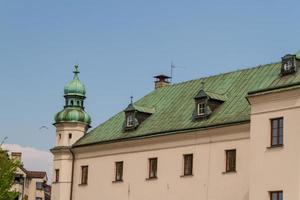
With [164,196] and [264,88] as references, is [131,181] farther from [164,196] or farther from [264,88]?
[264,88]

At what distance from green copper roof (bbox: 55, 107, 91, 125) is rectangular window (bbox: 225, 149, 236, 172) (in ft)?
55.1

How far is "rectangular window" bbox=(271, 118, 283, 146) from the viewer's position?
37656mm

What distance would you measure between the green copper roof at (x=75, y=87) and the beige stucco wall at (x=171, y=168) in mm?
5291

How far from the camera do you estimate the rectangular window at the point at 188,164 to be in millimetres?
45594

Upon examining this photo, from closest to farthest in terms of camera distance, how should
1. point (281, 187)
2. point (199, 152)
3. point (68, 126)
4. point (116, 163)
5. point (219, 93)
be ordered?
point (281, 187) < point (199, 152) < point (219, 93) < point (116, 163) < point (68, 126)

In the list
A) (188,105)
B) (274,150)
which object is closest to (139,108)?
(188,105)

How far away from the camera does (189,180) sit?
149ft

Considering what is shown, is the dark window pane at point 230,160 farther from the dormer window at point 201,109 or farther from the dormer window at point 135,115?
the dormer window at point 135,115

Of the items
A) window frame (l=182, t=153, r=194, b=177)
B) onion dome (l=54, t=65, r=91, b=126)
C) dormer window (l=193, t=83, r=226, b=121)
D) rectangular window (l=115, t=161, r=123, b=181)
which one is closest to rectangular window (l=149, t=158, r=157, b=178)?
window frame (l=182, t=153, r=194, b=177)

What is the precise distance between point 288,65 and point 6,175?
17.6 metres

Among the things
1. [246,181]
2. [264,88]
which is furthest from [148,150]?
[264,88]

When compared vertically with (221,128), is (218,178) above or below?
below

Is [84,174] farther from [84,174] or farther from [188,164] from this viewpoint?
[188,164]

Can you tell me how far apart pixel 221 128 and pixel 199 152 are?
7.66ft
